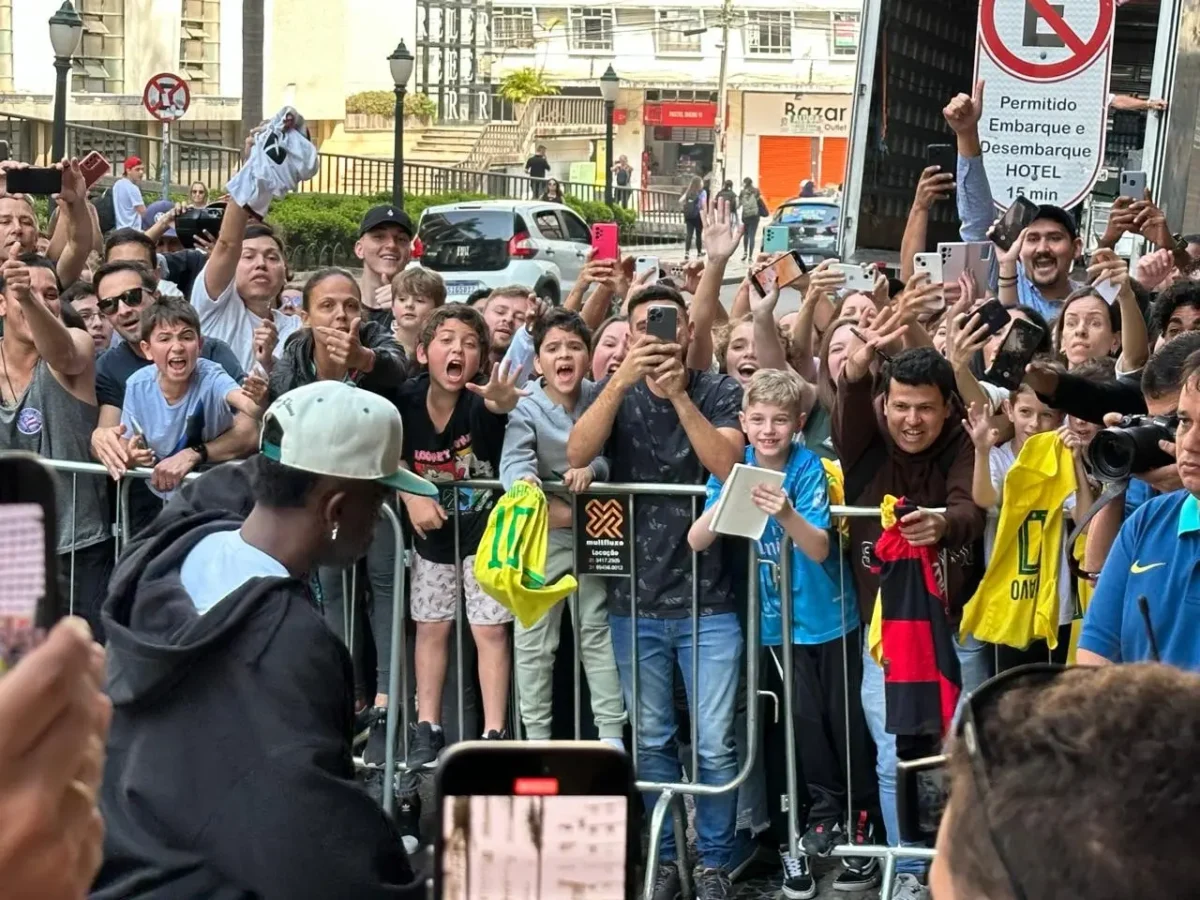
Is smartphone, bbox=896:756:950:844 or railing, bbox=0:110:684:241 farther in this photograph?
railing, bbox=0:110:684:241

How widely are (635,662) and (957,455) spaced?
1.31 m

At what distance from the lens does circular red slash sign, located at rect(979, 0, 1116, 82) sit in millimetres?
9727

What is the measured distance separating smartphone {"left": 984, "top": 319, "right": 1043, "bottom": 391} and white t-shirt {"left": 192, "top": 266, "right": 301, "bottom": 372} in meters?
3.78

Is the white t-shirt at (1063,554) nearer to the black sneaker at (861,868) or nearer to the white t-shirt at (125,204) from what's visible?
the black sneaker at (861,868)

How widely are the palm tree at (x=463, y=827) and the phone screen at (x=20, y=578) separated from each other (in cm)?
66

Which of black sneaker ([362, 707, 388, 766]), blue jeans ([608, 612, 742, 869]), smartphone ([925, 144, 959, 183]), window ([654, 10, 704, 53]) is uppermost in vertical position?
window ([654, 10, 704, 53])

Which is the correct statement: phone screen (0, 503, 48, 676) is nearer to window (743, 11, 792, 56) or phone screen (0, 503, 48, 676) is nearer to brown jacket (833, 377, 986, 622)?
brown jacket (833, 377, 986, 622)

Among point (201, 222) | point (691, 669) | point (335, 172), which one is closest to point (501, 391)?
point (691, 669)

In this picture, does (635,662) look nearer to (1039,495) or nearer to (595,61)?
(1039,495)

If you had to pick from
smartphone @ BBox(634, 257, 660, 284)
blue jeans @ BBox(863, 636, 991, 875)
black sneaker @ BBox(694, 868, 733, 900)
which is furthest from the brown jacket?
smartphone @ BBox(634, 257, 660, 284)

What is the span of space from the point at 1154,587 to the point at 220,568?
2247mm

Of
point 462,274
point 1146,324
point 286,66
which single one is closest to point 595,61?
point 286,66

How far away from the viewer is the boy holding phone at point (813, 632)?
607 cm

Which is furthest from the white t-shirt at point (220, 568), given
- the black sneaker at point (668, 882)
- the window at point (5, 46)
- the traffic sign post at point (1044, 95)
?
the window at point (5, 46)
